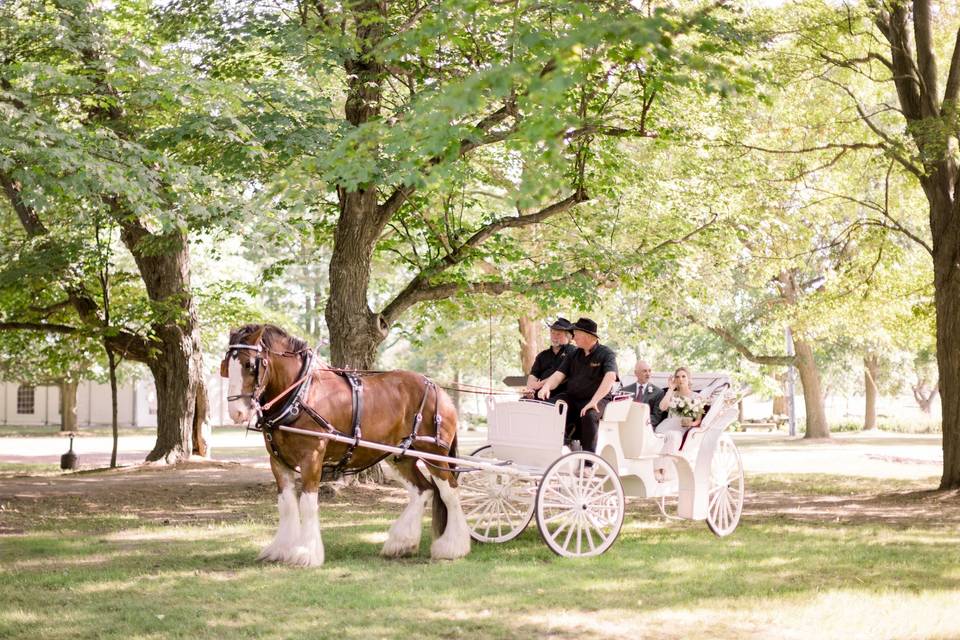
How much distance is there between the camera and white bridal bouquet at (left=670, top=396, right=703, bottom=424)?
10516mm

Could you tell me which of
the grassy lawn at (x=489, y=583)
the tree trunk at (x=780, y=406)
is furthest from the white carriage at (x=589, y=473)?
the tree trunk at (x=780, y=406)

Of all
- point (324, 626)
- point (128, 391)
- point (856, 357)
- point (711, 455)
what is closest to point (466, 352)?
point (856, 357)

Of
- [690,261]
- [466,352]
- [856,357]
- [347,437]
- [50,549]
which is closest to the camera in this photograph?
[347,437]

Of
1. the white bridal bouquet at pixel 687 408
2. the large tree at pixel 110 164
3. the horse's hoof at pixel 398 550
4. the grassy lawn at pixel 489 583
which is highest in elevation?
the large tree at pixel 110 164

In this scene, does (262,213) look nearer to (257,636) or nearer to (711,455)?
(711,455)

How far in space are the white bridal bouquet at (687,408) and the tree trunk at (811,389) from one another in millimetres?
21363

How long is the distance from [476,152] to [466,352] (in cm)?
1845

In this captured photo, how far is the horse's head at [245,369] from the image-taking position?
26.1ft

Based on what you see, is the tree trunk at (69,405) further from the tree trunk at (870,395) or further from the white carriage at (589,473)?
the white carriage at (589,473)

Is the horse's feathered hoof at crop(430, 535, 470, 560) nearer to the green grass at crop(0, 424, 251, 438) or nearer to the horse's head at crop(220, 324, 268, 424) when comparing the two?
Result: the horse's head at crop(220, 324, 268, 424)

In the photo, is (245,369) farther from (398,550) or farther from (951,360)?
(951,360)

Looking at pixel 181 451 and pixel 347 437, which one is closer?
pixel 347 437

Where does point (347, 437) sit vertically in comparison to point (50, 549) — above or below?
above

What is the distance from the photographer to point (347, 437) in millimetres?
8523
